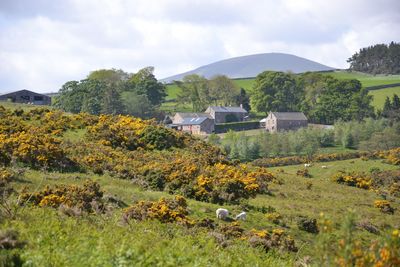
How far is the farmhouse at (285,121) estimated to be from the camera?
122 m

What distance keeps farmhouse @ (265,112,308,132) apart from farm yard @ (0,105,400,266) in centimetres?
8510

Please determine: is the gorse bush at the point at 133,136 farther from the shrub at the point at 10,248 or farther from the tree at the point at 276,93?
the tree at the point at 276,93

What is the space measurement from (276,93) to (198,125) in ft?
104

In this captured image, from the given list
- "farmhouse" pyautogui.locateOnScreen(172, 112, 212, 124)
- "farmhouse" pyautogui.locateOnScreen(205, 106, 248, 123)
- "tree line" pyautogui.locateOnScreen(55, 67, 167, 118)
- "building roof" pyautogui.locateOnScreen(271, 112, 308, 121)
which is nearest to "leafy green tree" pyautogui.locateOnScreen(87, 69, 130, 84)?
"tree line" pyautogui.locateOnScreen(55, 67, 167, 118)

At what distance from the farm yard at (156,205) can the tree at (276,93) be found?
331 feet

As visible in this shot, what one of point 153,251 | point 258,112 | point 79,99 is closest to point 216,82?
point 258,112

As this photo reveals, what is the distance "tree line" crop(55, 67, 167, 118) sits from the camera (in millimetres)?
98125


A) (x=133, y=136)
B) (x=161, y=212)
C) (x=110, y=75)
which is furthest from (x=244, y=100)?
(x=161, y=212)

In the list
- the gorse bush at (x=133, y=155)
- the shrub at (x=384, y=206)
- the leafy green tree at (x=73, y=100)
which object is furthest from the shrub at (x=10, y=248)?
the leafy green tree at (x=73, y=100)

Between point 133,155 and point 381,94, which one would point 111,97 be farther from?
point 381,94

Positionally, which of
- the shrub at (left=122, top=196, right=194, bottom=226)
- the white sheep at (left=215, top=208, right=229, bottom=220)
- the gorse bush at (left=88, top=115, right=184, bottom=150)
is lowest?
the white sheep at (left=215, top=208, right=229, bottom=220)

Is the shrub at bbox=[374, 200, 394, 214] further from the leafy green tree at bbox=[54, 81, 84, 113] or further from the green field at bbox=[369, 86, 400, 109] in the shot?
the green field at bbox=[369, 86, 400, 109]

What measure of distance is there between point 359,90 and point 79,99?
247 ft

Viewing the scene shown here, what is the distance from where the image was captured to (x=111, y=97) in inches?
3942
